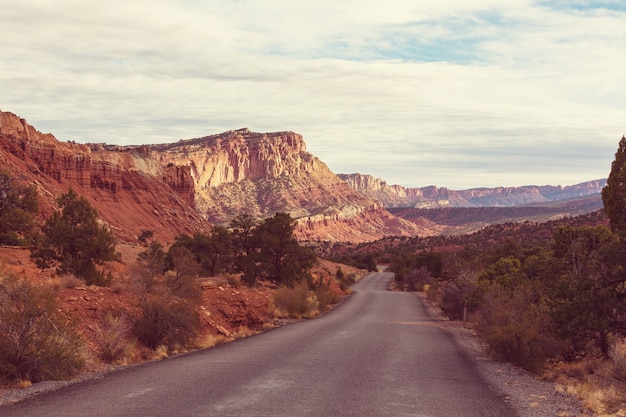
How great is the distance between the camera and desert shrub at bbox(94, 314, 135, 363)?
14672mm

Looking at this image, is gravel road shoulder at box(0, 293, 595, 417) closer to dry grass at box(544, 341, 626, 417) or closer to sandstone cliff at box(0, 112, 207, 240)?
dry grass at box(544, 341, 626, 417)

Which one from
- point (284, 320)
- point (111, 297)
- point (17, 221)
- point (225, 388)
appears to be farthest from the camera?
point (17, 221)

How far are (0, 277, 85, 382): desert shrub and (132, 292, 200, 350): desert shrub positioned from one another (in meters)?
3.47

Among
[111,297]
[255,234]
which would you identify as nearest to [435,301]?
[255,234]

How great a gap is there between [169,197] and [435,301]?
8470 cm

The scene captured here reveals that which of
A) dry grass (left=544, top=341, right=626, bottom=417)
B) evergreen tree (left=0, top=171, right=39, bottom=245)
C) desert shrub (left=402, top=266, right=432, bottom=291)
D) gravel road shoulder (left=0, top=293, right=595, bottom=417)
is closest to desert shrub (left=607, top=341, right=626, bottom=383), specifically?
dry grass (left=544, top=341, right=626, bottom=417)

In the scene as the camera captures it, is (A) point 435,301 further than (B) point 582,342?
Yes

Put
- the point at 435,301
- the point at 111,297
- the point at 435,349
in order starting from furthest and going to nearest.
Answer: the point at 435,301, the point at 435,349, the point at 111,297

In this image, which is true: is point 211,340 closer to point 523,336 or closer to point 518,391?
point 523,336

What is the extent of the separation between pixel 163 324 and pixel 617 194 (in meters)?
12.8

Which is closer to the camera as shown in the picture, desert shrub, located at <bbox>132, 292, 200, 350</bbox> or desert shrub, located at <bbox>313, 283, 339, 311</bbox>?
desert shrub, located at <bbox>132, 292, 200, 350</bbox>

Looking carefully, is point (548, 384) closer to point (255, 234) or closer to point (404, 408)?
point (404, 408)

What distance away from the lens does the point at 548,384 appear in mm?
14078

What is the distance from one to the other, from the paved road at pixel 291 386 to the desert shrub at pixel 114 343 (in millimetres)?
1133
